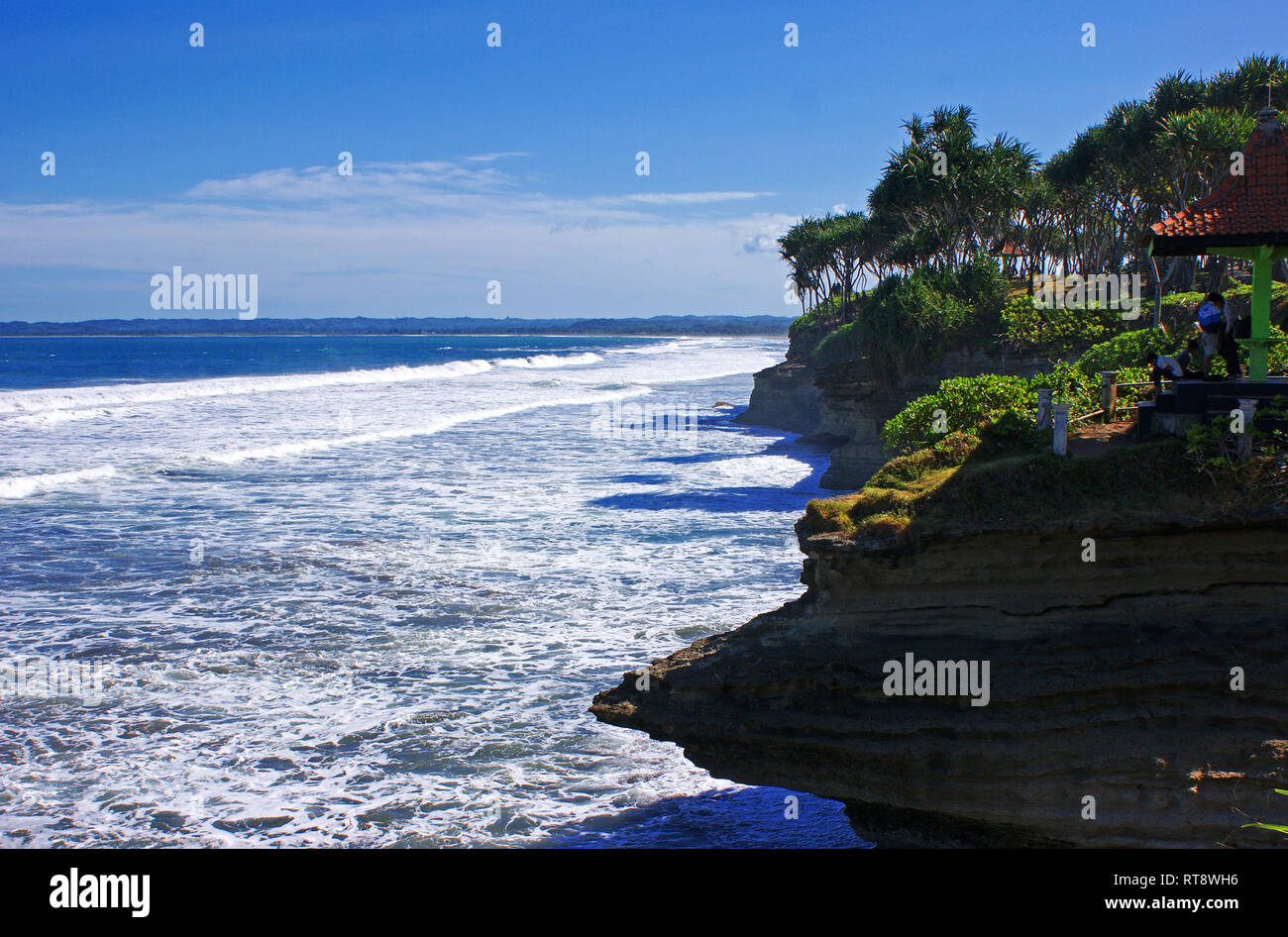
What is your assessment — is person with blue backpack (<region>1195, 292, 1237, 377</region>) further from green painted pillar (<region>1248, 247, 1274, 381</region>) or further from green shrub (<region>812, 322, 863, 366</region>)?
green shrub (<region>812, 322, 863, 366</region>)

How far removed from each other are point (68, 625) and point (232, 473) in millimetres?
14298

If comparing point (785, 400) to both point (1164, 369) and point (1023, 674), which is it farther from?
point (1023, 674)

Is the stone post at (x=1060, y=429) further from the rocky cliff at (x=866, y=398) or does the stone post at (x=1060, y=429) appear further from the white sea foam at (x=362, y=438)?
the white sea foam at (x=362, y=438)

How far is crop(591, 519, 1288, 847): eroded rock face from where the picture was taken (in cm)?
821

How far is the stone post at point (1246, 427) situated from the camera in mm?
9203

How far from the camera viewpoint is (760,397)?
153ft

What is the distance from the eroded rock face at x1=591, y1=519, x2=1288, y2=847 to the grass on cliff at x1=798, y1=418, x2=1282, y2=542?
0.58 ft

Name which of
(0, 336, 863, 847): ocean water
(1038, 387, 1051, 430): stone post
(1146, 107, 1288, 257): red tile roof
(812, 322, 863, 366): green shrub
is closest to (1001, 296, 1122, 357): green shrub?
(0, 336, 863, 847): ocean water

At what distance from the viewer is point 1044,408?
10961mm

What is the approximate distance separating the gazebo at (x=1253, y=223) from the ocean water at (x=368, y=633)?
656cm

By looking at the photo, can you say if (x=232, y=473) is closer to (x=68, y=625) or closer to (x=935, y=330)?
(x=68, y=625)

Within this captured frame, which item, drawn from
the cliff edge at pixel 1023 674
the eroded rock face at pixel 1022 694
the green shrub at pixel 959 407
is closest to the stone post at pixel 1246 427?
the cliff edge at pixel 1023 674

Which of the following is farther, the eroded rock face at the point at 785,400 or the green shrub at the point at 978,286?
the eroded rock face at the point at 785,400
